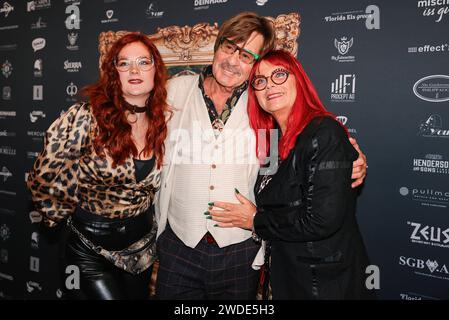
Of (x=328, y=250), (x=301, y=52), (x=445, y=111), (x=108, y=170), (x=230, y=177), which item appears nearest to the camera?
(x=328, y=250)

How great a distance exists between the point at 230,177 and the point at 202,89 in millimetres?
544

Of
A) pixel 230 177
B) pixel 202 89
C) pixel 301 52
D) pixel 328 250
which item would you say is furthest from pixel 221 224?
pixel 301 52

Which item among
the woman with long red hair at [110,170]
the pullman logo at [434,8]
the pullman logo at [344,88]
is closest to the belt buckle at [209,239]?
the woman with long red hair at [110,170]

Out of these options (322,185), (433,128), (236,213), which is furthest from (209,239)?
(433,128)

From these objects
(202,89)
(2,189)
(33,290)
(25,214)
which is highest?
(202,89)

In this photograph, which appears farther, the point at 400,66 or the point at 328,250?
the point at 400,66

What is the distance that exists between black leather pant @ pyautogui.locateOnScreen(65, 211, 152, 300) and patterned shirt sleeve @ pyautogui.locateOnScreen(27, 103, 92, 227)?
14cm

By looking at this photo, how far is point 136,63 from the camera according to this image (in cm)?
194

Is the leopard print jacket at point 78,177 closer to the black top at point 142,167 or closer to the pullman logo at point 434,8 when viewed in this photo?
the black top at point 142,167

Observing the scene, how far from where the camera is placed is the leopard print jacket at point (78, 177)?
1811 millimetres

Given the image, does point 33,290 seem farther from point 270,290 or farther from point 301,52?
point 301,52

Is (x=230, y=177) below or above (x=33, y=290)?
above

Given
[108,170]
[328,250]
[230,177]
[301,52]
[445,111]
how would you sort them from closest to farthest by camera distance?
[328,250], [108,170], [230,177], [445,111], [301,52]

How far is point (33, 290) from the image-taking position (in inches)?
152
